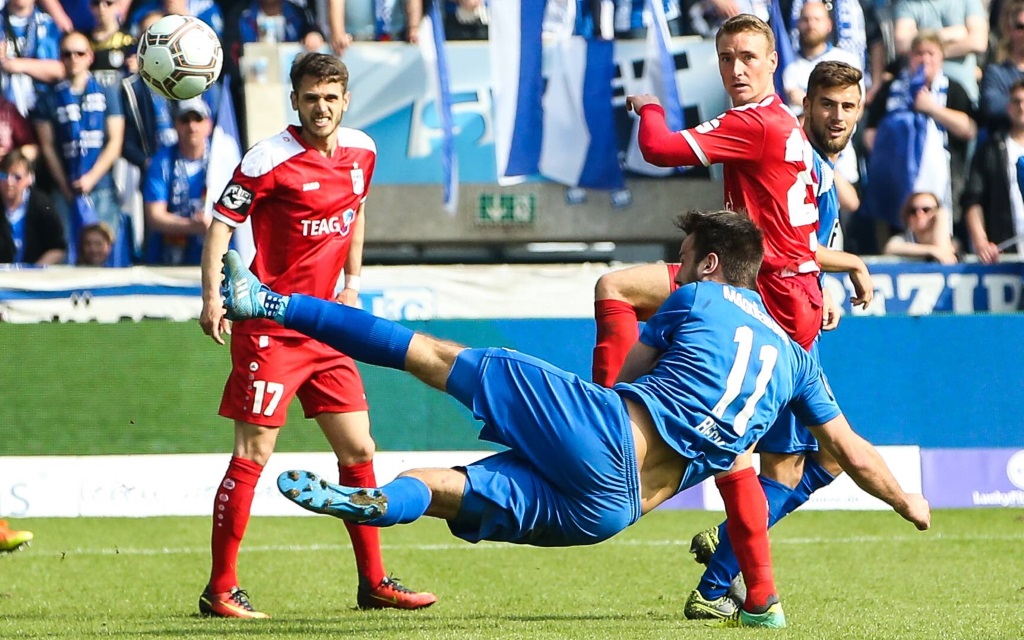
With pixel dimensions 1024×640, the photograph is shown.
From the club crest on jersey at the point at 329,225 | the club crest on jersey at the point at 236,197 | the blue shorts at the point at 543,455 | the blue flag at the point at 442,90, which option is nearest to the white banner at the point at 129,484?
the blue flag at the point at 442,90

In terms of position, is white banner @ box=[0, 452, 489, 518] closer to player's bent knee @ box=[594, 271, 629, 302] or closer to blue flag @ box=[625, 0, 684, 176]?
blue flag @ box=[625, 0, 684, 176]

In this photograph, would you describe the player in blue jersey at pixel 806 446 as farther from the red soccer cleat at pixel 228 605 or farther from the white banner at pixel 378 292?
the white banner at pixel 378 292

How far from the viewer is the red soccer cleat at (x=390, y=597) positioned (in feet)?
21.8

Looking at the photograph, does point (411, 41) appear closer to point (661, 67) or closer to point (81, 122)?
point (661, 67)

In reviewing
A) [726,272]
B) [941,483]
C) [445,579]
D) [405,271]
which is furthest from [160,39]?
[941,483]

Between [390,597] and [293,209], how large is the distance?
5.89 feet

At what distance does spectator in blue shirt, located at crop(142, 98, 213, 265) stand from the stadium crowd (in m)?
0.01

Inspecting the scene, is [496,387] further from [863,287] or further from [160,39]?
[160,39]

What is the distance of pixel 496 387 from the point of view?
15.9 feet

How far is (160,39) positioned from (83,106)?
6439mm

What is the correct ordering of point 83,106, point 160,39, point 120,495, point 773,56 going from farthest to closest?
point 83,106
point 120,495
point 160,39
point 773,56

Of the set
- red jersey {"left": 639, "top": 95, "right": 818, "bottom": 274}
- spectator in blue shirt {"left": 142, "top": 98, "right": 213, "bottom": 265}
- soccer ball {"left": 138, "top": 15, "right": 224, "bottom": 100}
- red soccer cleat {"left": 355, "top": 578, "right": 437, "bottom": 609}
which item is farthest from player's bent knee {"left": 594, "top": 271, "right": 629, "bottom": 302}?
spectator in blue shirt {"left": 142, "top": 98, "right": 213, "bottom": 265}

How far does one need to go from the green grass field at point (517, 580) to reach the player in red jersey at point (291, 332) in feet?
1.19

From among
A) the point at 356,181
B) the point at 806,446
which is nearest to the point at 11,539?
the point at 356,181
